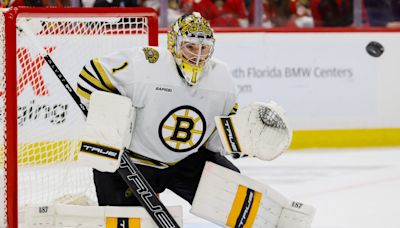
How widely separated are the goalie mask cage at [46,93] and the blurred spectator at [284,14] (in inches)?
95.5

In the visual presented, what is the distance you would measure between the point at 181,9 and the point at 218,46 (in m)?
0.32

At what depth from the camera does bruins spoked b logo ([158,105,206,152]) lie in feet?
9.70

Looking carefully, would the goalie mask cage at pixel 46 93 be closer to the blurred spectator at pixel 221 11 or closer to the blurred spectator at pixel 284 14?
the blurred spectator at pixel 221 11

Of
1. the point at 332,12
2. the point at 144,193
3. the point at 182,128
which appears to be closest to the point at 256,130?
the point at 182,128

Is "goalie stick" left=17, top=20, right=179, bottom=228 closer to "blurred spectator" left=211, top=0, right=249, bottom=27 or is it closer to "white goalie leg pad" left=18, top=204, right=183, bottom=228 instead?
"white goalie leg pad" left=18, top=204, right=183, bottom=228

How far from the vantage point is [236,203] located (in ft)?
9.89

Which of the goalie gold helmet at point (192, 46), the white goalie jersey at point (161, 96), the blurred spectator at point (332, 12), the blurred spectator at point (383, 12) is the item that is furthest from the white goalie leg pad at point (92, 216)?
the blurred spectator at point (383, 12)

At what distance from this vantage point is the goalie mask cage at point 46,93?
325cm

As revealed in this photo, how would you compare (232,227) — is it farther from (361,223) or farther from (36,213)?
(361,223)

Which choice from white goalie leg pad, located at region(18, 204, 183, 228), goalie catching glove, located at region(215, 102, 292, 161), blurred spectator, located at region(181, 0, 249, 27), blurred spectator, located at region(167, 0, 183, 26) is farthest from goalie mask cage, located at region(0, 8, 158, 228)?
blurred spectator, located at region(181, 0, 249, 27)

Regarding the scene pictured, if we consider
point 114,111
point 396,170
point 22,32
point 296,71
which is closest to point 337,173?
point 396,170

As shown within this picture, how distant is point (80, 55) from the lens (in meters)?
3.90

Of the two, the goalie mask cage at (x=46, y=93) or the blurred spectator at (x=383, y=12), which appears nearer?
the goalie mask cage at (x=46, y=93)

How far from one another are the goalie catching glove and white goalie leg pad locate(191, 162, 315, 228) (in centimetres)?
10
